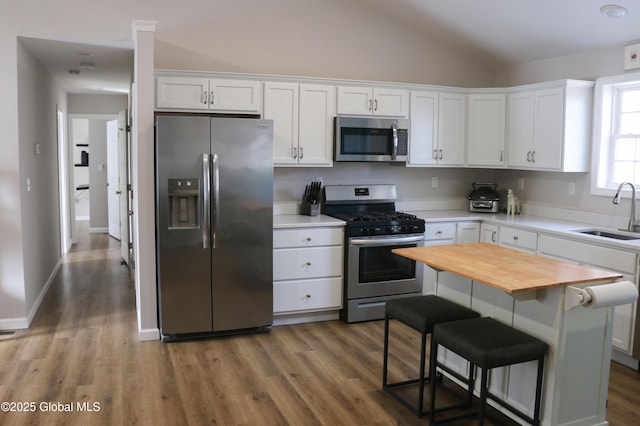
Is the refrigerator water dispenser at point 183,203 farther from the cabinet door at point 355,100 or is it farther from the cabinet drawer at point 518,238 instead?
the cabinet drawer at point 518,238

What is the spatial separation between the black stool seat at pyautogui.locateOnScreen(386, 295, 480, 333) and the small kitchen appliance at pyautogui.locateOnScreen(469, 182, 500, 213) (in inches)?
93.7

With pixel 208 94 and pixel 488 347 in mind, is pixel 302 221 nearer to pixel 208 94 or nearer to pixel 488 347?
pixel 208 94

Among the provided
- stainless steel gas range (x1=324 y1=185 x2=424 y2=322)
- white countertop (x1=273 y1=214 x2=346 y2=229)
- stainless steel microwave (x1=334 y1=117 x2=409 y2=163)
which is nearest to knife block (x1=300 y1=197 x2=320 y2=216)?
white countertop (x1=273 y1=214 x2=346 y2=229)

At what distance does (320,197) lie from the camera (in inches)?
202

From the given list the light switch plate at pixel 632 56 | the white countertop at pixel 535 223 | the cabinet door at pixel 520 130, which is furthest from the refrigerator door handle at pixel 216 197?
the light switch plate at pixel 632 56

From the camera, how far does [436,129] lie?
5.25m

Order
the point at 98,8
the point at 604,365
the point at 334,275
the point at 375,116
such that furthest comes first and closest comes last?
the point at 375,116 < the point at 334,275 < the point at 98,8 < the point at 604,365

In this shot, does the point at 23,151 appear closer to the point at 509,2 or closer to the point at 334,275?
the point at 334,275

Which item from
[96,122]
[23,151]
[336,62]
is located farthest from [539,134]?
[96,122]

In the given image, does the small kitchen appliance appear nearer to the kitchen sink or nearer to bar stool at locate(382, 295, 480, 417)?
the kitchen sink

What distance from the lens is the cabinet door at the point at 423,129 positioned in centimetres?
515

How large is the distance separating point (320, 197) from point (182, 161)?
155 cm

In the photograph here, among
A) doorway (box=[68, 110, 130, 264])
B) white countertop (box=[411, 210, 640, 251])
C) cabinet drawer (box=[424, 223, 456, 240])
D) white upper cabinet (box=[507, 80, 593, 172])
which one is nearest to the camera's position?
white countertop (box=[411, 210, 640, 251])

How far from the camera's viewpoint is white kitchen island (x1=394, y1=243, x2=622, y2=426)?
8.60 ft
